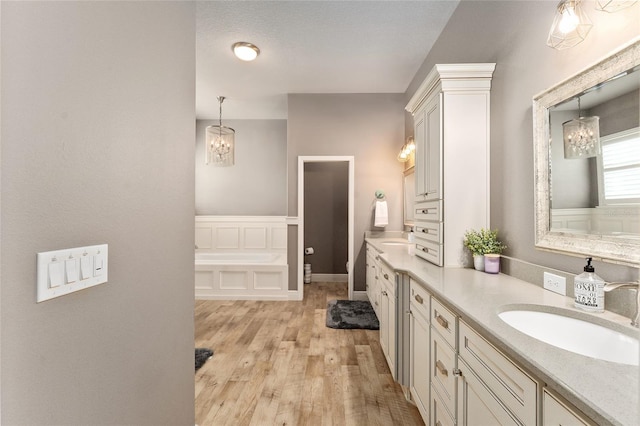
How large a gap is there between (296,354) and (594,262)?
2.18 meters

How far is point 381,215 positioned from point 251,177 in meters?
2.74

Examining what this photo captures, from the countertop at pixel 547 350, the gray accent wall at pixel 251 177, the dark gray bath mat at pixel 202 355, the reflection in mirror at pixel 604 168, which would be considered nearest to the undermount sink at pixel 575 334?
the countertop at pixel 547 350

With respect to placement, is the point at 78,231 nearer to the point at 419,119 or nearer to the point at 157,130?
the point at 157,130

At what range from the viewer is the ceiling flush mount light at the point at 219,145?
4.08m

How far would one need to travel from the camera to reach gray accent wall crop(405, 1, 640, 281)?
3.61 ft

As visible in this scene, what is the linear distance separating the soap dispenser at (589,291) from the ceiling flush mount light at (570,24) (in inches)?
36.7

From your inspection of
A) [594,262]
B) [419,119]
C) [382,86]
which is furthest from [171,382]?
[382,86]

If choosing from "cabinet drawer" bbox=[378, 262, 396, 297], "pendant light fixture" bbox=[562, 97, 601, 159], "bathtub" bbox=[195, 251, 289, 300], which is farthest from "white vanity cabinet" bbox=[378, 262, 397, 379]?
"bathtub" bbox=[195, 251, 289, 300]

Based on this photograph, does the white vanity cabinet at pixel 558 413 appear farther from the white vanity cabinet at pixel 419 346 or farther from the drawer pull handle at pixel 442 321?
the white vanity cabinet at pixel 419 346

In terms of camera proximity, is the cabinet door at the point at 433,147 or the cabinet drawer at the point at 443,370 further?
the cabinet door at the point at 433,147

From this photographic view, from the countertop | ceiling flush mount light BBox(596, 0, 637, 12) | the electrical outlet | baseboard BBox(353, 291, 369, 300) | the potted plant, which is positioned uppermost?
ceiling flush mount light BBox(596, 0, 637, 12)

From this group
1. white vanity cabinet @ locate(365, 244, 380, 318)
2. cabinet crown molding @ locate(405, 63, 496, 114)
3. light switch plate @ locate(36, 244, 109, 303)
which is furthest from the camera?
white vanity cabinet @ locate(365, 244, 380, 318)

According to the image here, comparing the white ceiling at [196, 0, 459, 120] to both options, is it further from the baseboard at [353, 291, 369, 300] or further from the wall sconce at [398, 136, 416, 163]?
the baseboard at [353, 291, 369, 300]

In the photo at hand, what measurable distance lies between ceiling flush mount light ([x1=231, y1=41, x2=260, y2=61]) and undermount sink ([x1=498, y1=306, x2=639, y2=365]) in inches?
127
